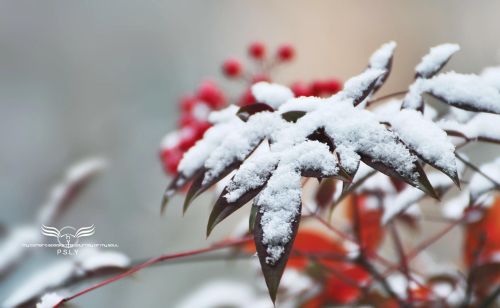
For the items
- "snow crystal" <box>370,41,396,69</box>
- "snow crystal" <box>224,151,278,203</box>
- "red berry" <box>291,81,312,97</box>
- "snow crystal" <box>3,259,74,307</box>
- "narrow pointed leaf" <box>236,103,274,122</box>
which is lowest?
"snow crystal" <box>224,151,278,203</box>

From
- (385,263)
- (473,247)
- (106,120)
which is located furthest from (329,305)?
(106,120)

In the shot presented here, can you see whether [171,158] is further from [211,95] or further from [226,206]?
[226,206]

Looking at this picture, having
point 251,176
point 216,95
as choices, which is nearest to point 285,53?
point 216,95

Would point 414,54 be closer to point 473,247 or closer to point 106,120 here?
point 106,120

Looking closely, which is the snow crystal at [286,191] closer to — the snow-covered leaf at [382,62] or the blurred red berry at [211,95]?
the snow-covered leaf at [382,62]

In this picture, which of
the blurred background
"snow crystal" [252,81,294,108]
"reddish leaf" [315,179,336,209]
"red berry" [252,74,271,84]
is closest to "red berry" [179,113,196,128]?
"red berry" [252,74,271,84]

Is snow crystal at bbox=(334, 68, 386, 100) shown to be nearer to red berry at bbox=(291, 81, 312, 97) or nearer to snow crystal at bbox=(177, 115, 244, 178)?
snow crystal at bbox=(177, 115, 244, 178)
